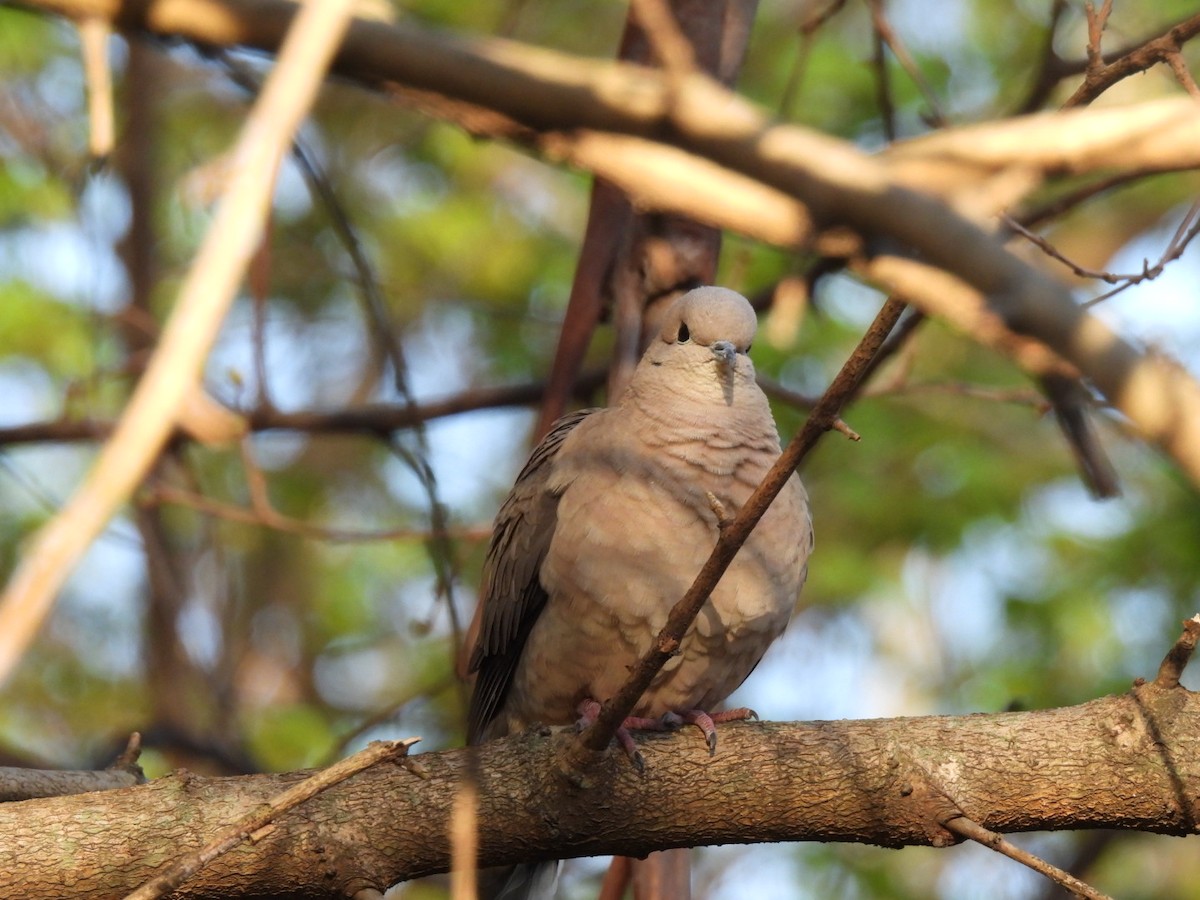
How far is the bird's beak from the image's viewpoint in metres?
4.12

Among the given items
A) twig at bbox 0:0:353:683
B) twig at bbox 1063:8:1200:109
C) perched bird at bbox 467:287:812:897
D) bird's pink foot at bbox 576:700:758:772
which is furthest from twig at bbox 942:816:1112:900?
twig at bbox 0:0:353:683

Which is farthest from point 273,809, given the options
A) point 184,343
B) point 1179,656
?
point 1179,656

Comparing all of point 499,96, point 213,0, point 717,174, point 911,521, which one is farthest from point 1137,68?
point 911,521

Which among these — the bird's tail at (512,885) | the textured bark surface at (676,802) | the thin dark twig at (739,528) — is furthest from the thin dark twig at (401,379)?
the bird's tail at (512,885)

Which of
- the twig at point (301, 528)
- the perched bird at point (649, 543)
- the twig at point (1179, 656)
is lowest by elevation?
the twig at point (1179, 656)

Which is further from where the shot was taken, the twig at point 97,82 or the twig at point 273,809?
the twig at point 273,809

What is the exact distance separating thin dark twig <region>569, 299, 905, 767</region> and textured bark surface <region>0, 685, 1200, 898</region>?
252 mm

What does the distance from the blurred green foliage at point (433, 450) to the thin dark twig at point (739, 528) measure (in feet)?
6.37

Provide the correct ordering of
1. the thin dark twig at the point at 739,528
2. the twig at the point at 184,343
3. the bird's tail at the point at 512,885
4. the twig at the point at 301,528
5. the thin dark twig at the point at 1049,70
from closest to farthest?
the twig at the point at 184,343, the thin dark twig at the point at 739,528, the bird's tail at the point at 512,885, the thin dark twig at the point at 1049,70, the twig at the point at 301,528

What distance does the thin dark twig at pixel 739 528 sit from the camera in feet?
7.22

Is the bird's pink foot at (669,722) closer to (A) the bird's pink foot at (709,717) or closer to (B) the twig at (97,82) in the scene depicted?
(A) the bird's pink foot at (709,717)

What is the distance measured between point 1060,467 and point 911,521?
103cm

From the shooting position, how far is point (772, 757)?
10.5ft

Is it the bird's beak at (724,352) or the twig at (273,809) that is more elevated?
the bird's beak at (724,352)
